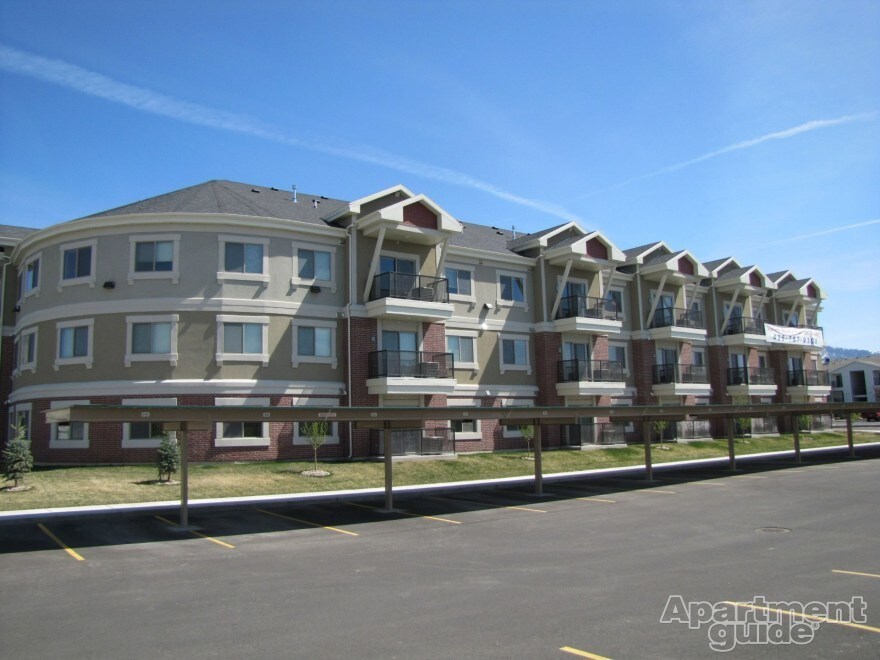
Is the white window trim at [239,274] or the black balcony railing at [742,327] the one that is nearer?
the white window trim at [239,274]

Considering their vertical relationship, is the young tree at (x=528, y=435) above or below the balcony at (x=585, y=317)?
below

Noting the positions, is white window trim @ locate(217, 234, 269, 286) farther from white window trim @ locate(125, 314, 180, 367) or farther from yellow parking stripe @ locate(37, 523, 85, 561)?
yellow parking stripe @ locate(37, 523, 85, 561)

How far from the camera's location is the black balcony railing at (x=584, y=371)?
117 ft

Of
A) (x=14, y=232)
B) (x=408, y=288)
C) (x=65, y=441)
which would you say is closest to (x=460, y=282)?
(x=408, y=288)

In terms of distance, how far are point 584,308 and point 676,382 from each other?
8431mm

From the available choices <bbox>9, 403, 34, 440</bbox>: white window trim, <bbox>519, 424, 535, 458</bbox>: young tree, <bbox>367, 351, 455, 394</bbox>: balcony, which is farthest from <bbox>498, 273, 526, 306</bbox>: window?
<bbox>9, 403, 34, 440</bbox>: white window trim

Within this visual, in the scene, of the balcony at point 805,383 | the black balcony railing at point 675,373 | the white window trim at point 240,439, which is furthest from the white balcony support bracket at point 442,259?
the balcony at point 805,383

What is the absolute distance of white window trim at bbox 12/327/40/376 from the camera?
28812mm

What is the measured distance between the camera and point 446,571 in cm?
1120

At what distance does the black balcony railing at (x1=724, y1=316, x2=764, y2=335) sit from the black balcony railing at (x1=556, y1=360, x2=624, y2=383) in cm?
1362

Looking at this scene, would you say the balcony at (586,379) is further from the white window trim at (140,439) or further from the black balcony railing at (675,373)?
the white window trim at (140,439)

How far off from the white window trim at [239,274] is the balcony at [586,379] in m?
16.1

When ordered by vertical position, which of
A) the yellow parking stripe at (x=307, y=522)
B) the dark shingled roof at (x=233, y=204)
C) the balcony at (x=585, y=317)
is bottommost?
the yellow parking stripe at (x=307, y=522)

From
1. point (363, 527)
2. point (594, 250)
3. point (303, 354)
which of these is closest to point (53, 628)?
point (363, 527)
